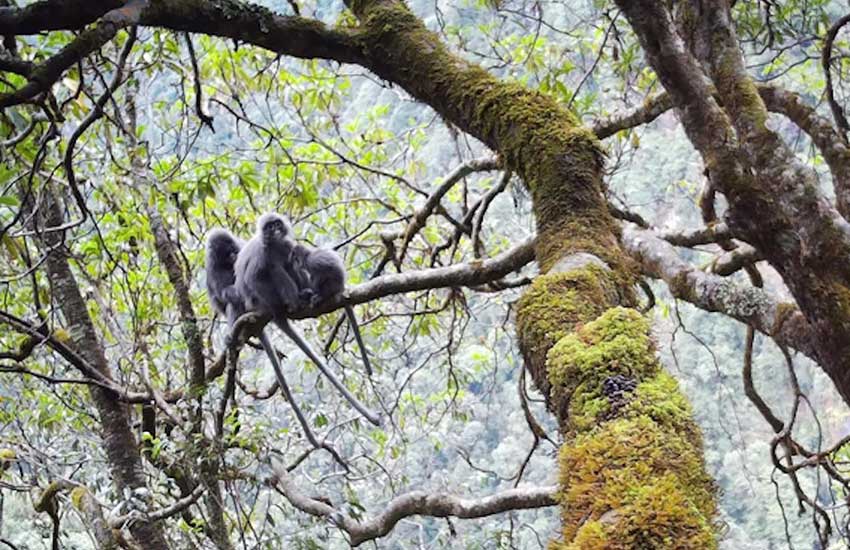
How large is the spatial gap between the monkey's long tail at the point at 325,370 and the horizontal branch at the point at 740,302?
1455 mm

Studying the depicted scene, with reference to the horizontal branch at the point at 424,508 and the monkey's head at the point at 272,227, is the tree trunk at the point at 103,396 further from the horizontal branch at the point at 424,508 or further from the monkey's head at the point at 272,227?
the monkey's head at the point at 272,227

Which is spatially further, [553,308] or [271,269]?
[271,269]

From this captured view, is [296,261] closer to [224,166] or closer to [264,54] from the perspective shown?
[224,166]

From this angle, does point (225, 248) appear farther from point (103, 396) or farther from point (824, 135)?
point (824, 135)

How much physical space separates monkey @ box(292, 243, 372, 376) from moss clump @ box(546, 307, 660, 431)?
304 centimetres

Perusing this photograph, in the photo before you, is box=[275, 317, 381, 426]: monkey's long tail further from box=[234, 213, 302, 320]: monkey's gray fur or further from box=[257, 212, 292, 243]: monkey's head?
box=[257, 212, 292, 243]: monkey's head

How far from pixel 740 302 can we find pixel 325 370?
2.17 m

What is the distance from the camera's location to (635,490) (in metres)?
1.04

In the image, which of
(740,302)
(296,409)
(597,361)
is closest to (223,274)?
(296,409)

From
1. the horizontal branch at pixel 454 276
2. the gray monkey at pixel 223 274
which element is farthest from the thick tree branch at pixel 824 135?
the gray monkey at pixel 223 274

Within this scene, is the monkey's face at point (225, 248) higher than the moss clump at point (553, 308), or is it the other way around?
the monkey's face at point (225, 248)

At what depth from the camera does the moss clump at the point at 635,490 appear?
38.9 inches

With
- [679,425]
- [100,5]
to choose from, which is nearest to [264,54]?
[100,5]

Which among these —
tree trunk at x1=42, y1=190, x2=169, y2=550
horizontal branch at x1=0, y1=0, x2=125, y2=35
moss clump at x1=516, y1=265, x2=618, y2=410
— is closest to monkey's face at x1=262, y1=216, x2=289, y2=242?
tree trunk at x1=42, y1=190, x2=169, y2=550
